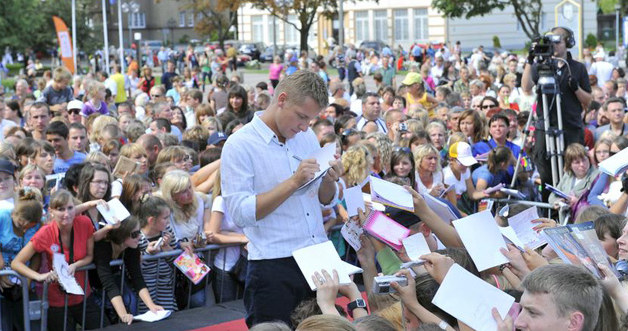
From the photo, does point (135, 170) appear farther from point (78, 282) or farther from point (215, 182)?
point (78, 282)

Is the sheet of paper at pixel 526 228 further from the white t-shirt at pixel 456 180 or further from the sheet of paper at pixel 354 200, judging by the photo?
the white t-shirt at pixel 456 180

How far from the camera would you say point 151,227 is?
718cm

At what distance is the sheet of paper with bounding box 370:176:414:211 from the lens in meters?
5.17

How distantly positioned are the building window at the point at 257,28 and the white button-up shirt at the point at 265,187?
6702cm

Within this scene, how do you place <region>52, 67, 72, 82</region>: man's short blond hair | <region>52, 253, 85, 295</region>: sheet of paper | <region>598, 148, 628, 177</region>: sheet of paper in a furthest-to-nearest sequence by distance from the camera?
<region>52, 67, 72, 82</region>: man's short blond hair, <region>52, 253, 85, 295</region>: sheet of paper, <region>598, 148, 628, 177</region>: sheet of paper

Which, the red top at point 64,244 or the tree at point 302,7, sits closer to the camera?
the red top at point 64,244

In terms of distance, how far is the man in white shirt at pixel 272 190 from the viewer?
4.69 metres

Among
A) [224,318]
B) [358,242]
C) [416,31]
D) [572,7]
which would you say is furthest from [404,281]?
[416,31]

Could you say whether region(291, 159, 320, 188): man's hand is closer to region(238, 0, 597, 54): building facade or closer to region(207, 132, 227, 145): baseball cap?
region(207, 132, 227, 145): baseball cap

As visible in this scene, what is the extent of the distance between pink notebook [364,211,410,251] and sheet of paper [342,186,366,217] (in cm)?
9

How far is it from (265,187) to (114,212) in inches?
84.6

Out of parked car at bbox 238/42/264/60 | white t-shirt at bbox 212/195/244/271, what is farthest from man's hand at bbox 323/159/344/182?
parked car at bbox 238/42/264/60

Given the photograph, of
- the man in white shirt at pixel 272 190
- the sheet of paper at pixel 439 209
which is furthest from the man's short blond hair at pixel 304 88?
the sheet of paper at pixel 439 209

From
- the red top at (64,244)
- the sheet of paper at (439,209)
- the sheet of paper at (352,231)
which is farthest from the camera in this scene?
the red top at (64,244)
